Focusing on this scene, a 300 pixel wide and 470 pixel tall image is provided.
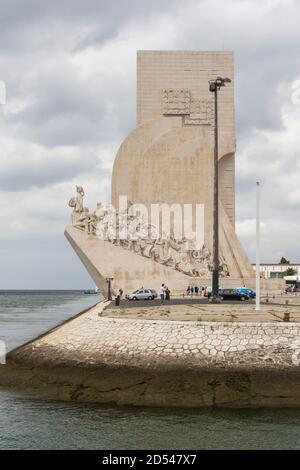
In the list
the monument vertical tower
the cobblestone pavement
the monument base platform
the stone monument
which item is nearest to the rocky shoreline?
the cobblestone pavement

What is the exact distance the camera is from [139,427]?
40.7 ft

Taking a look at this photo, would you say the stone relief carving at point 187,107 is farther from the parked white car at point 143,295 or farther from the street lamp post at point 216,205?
the street lamp post at point 216,205

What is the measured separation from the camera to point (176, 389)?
14523 mm

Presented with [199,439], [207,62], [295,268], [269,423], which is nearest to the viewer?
[199,439]

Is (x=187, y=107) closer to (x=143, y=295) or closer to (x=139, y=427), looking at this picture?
(x=143, y=295)

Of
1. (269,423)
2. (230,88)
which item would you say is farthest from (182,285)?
(269,423)

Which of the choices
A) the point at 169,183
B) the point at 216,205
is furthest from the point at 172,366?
the point at 169,183

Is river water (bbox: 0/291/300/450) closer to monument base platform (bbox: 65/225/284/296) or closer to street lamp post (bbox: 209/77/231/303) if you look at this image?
street lamp post (bbox: 209/77/231/303)

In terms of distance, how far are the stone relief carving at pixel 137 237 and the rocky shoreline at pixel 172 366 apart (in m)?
22.3

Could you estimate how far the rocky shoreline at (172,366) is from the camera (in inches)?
564

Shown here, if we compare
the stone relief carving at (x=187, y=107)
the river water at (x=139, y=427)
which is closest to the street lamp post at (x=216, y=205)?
the river water at (x=139, y=427)

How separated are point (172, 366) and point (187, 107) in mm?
39151

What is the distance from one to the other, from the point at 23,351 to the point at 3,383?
253cm

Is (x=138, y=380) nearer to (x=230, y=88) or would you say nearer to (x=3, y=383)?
(x=3, y=383)
